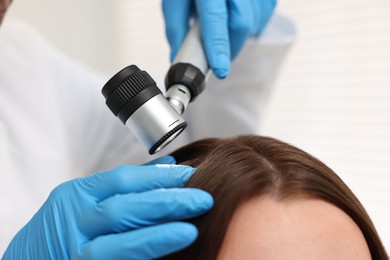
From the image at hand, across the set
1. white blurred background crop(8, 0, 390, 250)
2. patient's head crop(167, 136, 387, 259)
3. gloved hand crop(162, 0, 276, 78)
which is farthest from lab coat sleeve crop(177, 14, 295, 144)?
patient's head crop(167, 136, 387, 259)

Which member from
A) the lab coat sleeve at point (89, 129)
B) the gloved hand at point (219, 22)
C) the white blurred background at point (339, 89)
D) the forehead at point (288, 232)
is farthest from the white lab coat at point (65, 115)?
the forehead at point (288, 232)

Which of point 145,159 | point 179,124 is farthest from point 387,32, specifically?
point 179,124

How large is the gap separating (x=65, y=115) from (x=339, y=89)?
89cm

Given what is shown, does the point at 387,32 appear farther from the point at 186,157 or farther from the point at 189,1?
the point at 186,157

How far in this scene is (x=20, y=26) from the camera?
129 centimetres

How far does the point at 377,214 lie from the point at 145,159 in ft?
2.44

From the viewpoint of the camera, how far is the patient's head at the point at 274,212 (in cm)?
65

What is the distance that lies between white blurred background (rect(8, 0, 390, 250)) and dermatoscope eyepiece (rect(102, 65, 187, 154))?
0.91 meters

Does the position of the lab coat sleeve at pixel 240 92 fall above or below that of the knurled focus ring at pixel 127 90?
below

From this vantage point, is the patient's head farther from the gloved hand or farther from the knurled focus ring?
the gloved hand

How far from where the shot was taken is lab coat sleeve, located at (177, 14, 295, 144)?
4.36ft

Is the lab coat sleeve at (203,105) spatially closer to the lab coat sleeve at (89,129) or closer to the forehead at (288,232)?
→ the lab coat sleeve at (89,129)

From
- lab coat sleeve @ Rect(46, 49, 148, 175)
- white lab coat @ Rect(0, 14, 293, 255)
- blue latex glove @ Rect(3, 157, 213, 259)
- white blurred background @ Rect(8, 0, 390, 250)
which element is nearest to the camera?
blue latex glove @ Rect(3, 157, 213, 259)

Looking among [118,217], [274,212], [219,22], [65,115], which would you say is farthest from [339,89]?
[118,217]
